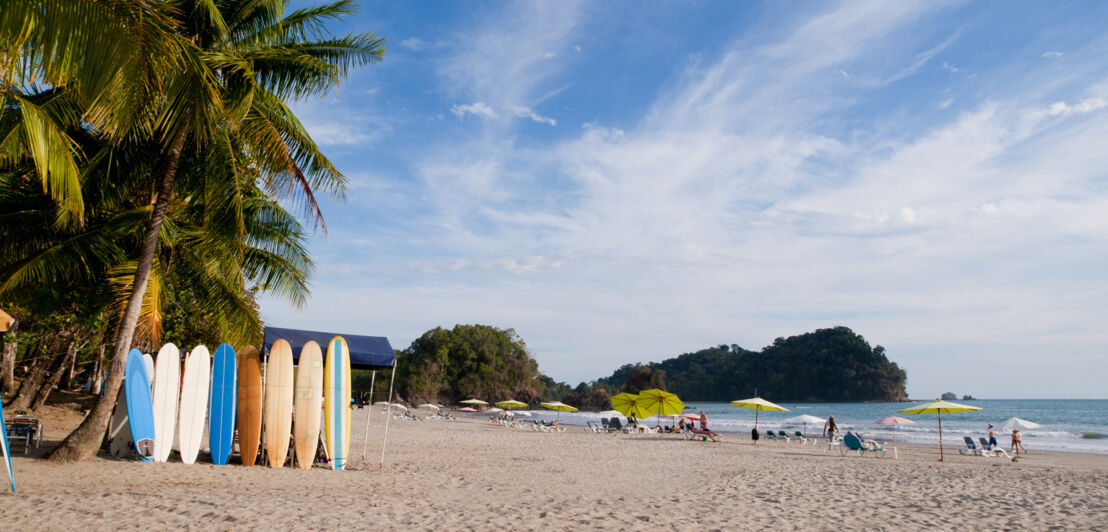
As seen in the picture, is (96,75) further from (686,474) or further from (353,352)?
(686,474)

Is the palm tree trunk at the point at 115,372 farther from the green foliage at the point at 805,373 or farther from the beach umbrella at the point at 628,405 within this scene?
the green foliage at the point at 805,373

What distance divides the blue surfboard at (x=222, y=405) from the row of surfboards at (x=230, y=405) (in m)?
0.01

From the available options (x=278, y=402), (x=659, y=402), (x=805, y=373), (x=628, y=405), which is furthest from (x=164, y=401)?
(x=805, y=373)

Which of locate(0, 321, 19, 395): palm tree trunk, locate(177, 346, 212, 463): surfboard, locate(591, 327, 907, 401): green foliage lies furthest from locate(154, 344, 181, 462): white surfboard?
locate(591, 327, 907, 401): green foliage

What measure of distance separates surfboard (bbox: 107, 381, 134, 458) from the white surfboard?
415mm

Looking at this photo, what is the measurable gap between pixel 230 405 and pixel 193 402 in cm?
53

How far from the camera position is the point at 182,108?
7.90 m

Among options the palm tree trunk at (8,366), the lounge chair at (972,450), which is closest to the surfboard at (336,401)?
the palm tree trunk at (8,366)

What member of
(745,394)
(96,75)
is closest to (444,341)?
(745,394)

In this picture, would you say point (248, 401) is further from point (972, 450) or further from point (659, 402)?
point (972, 450)

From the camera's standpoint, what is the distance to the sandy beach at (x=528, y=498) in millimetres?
5824

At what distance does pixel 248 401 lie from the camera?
9023mm

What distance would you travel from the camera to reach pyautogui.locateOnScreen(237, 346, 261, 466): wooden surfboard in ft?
29.7

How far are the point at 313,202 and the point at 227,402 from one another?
3053mm
